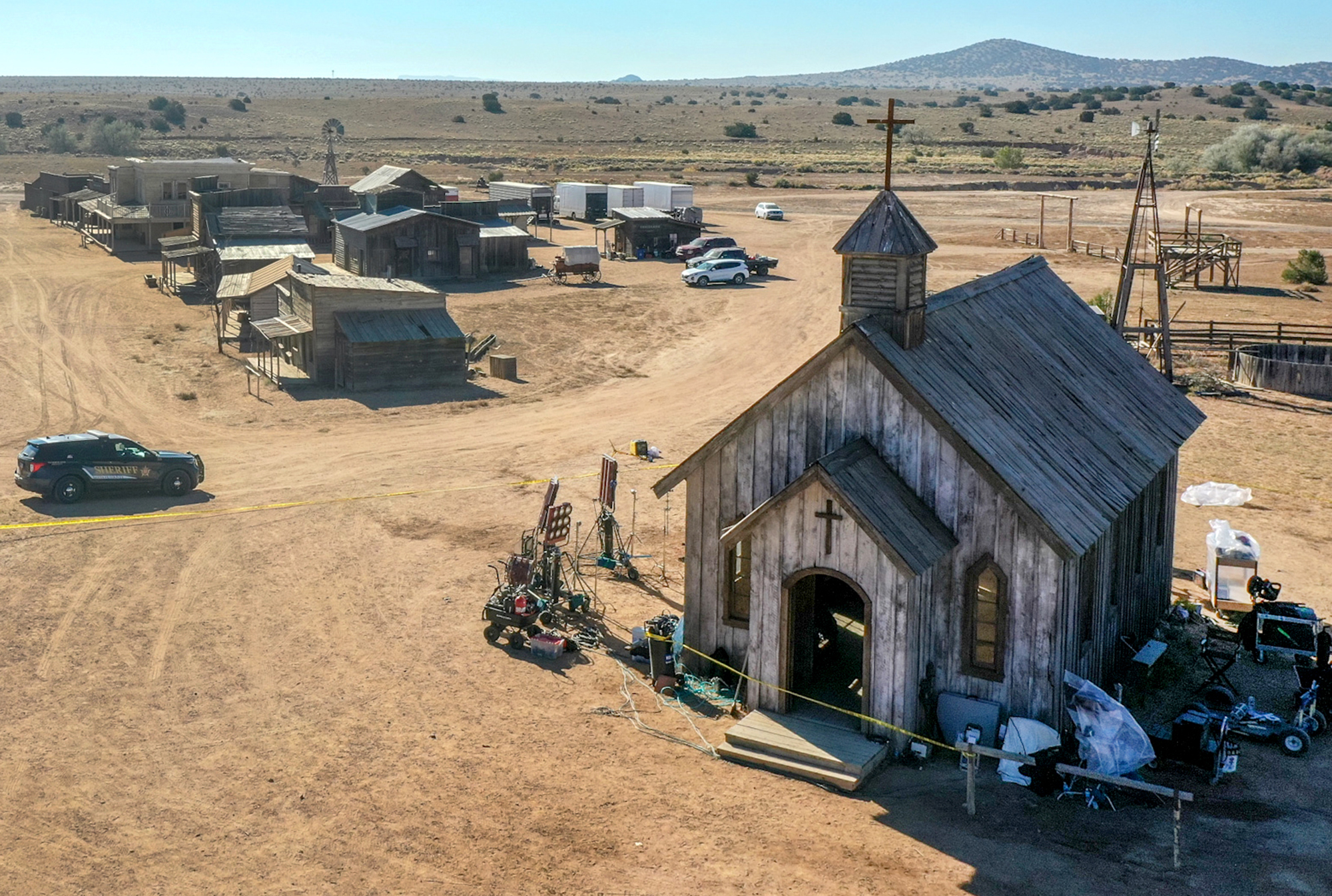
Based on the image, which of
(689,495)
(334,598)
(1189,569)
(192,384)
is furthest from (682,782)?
(192,384)

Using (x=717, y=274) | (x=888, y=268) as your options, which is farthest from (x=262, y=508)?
(x=717, y=274)

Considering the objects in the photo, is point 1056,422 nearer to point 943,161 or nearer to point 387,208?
point 387,208

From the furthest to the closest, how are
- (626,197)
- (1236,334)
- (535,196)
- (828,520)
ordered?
1. (535,196)
2. (626,197)
3. (1236,334)
4. (828,520)

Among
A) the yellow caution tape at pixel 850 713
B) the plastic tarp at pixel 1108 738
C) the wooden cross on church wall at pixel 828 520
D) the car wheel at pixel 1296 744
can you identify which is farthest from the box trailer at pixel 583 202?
the plastic tarp at pixel 1108 738

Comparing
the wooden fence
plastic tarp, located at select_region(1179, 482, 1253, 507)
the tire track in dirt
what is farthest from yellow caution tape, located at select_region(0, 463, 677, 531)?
the wooden fence

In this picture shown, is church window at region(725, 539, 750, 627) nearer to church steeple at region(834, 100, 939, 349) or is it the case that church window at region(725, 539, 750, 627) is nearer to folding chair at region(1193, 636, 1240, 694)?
church steeple at region(834, 100, 939, 349)

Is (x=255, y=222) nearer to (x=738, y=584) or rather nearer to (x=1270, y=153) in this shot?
(x=738, y=584)
